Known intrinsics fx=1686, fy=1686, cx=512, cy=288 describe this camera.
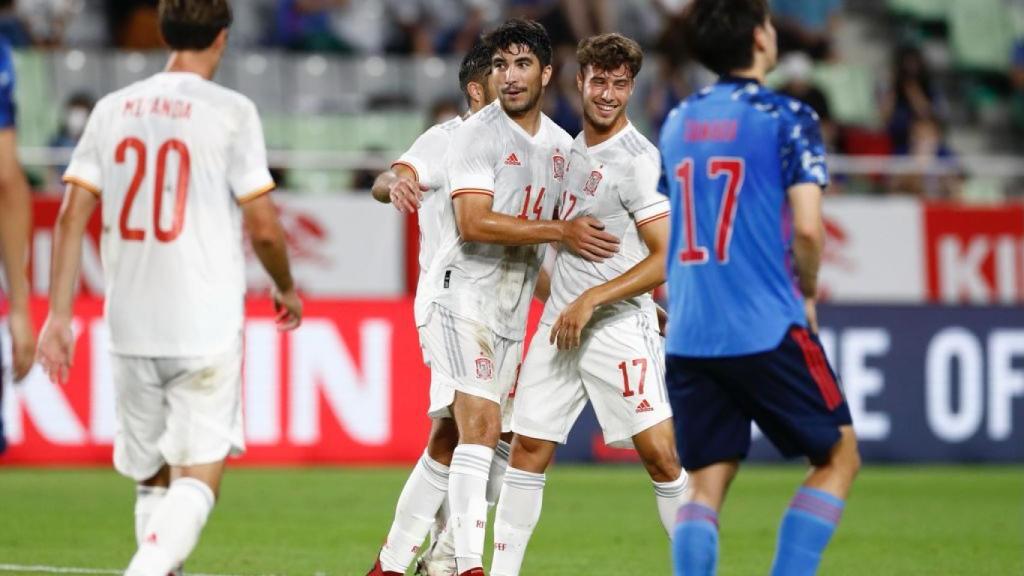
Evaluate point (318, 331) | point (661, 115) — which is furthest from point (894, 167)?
point (318, 331)

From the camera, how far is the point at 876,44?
877 inches

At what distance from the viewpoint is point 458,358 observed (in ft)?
24.0

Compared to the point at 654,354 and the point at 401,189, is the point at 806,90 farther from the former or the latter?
the point at 401,189

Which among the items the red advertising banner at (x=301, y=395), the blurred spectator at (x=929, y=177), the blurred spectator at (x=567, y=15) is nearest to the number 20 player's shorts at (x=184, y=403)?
the red advertising banner at (x=301, y=395)

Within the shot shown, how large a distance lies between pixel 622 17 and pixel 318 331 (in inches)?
296

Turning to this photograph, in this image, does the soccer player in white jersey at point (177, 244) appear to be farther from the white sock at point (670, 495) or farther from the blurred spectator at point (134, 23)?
the blurred spectator at point (134, 23)

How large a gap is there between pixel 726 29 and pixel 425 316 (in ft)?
7.38

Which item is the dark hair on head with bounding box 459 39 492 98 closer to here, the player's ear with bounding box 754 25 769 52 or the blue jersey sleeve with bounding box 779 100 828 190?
the player's ear with bounding box 754 25 769 52

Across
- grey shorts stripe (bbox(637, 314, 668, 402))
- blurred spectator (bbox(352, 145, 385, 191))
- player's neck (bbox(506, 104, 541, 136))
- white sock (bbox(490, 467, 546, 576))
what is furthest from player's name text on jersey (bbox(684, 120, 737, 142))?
blurred spectator (bbox(352, 145, 385, 191))

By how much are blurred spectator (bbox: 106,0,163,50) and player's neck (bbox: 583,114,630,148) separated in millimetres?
11490

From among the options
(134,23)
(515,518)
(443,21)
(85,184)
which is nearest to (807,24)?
(443,21)

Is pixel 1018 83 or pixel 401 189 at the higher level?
pixel 401 189

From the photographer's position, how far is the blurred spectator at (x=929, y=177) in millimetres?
17688

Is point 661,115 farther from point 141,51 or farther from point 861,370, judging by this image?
point 141,51
